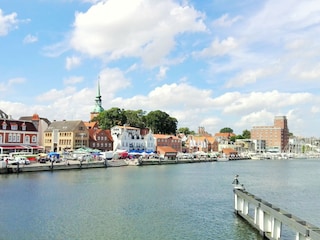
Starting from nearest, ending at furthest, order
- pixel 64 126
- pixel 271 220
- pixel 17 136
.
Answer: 1. pixel 271 220
2. pixel 17 136
3. pixel 64 126

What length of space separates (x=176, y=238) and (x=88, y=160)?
216 ft

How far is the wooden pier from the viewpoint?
672 inches

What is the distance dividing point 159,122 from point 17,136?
209 ft

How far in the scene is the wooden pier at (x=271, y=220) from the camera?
56.0ft

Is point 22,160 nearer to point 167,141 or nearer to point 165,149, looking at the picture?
point 165,149

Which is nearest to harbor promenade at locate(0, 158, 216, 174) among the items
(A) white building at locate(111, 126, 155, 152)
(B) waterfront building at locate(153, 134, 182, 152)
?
(A) white building at locate(111, 126, 155, 152)

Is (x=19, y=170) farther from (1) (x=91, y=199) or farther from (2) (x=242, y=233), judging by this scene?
(2) (x=242, y=233)

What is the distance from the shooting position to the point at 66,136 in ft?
355

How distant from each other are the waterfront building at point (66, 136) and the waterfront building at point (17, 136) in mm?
11239

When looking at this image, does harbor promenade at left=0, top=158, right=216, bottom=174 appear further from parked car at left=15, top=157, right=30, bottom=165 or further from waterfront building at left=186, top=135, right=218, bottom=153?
waterfront building at left=186, top=135, right=218, bottom=153

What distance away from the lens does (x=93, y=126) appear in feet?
411

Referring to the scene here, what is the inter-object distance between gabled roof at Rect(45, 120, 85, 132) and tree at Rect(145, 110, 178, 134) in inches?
1580

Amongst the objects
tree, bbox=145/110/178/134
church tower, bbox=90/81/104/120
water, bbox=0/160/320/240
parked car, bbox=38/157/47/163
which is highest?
church tower, bbox=90/81/104/120

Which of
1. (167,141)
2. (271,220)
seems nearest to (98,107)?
(167,141)
